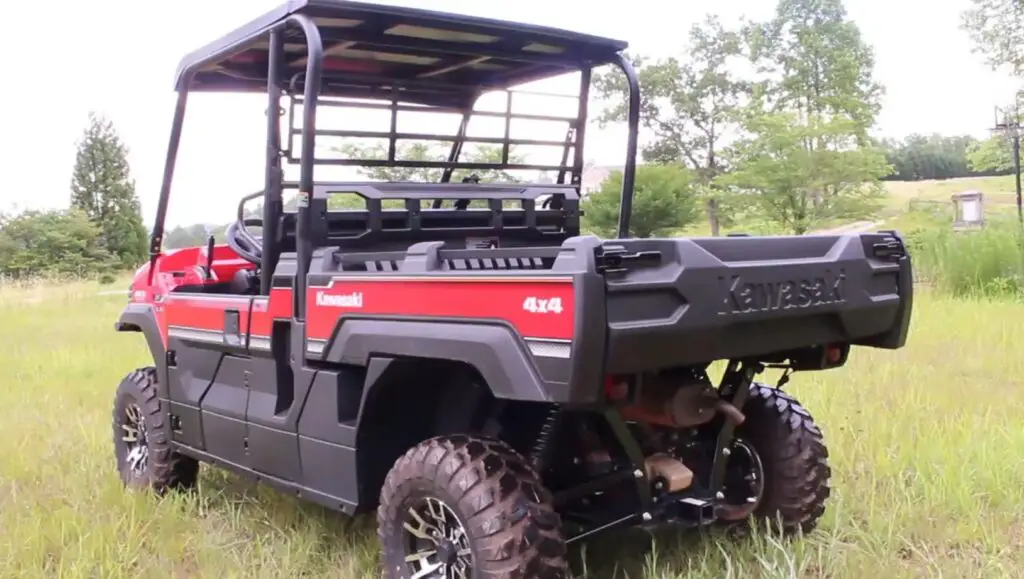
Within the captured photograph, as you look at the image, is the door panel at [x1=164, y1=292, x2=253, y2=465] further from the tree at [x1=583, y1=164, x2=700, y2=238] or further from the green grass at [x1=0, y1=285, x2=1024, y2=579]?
the tree at [x1=583, y1=164, x2=700, y2=238]

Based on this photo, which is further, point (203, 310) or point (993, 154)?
point (993, 154)

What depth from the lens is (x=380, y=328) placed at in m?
3.04

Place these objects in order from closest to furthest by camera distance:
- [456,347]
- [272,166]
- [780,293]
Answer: [456,347] < [780,293] < [272,166]

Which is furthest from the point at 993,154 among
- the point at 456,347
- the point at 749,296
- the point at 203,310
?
the point at 456,347

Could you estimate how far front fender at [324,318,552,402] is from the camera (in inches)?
99.8

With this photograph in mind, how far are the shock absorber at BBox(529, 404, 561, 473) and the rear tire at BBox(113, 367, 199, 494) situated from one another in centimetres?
209

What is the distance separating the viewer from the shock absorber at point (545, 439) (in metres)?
2.99

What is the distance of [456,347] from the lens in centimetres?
273

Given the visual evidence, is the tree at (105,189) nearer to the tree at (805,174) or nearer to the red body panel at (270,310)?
the tree at (805,174)

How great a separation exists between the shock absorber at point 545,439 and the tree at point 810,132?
2259cm

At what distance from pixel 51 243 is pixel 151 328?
41922mm

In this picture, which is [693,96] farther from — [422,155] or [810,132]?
[422,155]

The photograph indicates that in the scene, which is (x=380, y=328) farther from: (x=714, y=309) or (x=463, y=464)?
(x=714, y=309)

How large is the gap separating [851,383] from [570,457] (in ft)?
11.6
